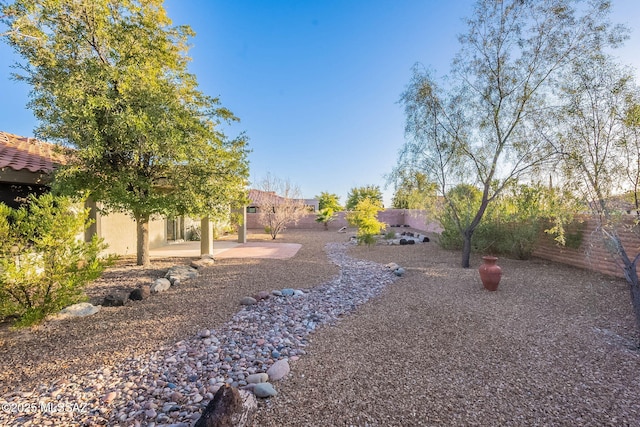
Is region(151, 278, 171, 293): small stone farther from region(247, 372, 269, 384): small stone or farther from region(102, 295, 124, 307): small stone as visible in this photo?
region(247, 372, 269, 384): small stone

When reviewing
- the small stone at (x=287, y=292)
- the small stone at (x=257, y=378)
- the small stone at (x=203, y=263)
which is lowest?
the small stone at (x=257, y=378)

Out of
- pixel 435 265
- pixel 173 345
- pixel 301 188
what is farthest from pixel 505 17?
pixel 301 188

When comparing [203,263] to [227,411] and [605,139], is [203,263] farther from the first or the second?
[605,139]

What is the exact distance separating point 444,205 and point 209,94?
8672 mm

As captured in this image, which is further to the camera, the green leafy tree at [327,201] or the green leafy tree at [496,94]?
the green leafy tree at [327,201]

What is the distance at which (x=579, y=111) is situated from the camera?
496cm

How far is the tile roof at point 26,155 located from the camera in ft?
22.8

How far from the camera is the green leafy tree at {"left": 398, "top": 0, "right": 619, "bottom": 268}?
285 inches

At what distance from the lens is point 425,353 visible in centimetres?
382

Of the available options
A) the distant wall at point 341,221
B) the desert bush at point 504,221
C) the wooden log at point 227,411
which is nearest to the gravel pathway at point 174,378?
the wooden log at point 227,411

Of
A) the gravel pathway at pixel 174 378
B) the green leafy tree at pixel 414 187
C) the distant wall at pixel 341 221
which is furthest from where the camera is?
the distant wall at pixel 341 221

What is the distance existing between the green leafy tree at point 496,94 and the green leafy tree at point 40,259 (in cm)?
878

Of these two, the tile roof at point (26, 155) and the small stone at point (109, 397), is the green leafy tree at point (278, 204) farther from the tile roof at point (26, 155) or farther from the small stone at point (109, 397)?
the small stone at point (109, 397)

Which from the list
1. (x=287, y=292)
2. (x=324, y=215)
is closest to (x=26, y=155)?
(x=287, y=292)
